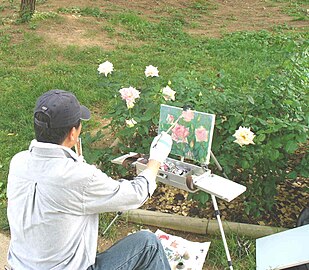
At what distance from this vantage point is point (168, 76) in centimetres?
592

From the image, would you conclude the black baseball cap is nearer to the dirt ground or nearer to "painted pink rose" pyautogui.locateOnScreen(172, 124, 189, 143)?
"painted pink rose" pyautogui.locateOnScreen(172, 124, 189, 143)

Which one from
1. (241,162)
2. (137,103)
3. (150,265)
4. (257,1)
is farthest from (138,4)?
(150,265)

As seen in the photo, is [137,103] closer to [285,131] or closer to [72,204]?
[285,131]

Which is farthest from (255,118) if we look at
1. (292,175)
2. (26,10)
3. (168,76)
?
(26,10)

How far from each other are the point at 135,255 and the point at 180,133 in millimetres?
885

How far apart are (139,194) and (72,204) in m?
0.34

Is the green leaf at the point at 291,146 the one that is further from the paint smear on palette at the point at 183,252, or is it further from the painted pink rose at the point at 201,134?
the paint smear on palette at the point at 183,252

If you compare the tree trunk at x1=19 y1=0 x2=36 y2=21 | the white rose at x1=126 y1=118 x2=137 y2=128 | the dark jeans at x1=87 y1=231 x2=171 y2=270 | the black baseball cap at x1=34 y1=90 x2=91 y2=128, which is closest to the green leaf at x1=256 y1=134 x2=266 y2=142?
the white rose at x1=126 y1=118 x2=137 y2=128

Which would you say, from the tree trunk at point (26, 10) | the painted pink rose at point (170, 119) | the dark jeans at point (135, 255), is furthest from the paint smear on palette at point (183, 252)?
the tree trunk at point (26, 10)

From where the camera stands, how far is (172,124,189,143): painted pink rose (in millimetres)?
2768

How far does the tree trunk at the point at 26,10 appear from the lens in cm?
800

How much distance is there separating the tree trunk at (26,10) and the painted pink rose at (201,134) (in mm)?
6159

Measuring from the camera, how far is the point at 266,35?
7750 mm

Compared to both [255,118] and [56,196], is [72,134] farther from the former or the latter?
[255,118]
